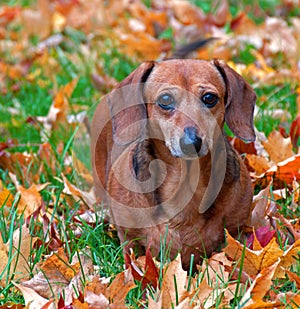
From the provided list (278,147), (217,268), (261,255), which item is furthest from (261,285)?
(278,147)

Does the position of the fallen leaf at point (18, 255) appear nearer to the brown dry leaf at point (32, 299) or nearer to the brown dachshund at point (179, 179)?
the brown dry leaf at point (32, 299)

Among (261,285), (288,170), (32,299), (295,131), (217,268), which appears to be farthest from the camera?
(295,131)

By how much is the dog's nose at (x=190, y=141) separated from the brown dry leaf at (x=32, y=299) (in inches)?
25.4

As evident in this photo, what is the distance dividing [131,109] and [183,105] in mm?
250

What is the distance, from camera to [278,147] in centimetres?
296

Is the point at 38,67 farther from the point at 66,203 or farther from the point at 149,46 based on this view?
the point at 66,203

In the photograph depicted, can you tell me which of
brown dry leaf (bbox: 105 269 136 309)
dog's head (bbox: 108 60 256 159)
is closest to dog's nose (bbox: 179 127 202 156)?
dog's head (bbox: 108 60 256 159)

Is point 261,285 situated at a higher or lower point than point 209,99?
lower

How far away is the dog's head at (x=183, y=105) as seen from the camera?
231cm

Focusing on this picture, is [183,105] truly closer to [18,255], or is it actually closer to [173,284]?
[173,284]

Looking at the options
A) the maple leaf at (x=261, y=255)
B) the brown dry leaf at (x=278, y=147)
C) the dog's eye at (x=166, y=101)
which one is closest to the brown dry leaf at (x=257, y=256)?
the maple leaf at (x=261, y=255)

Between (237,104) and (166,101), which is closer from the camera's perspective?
(166,101)

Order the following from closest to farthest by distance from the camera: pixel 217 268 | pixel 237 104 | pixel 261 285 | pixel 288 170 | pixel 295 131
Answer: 1. pixel 261 285
2. pixel 217 268
3. pixel 237 104
4. pixel 288 170
5. pixel 295 131

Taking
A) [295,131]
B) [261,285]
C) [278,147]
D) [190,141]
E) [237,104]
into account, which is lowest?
[295,131]
